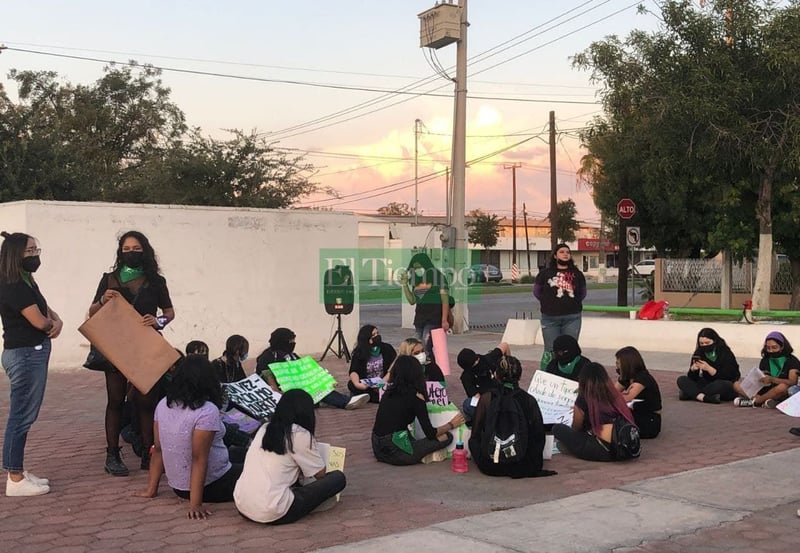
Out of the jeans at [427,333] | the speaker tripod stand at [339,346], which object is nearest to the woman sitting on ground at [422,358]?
the jeans at [427,333]

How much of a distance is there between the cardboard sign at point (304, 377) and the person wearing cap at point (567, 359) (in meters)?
2.81

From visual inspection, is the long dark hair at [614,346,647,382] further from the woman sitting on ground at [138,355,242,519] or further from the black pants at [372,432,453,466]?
the woman sitting on ground at [138,355,242,519]

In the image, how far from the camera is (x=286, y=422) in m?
5.19

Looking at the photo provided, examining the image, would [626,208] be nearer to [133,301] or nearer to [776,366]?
[776,366]

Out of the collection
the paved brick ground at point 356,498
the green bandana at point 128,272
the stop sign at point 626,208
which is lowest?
the paved brick ground at point 356,498

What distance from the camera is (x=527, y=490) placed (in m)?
6.21

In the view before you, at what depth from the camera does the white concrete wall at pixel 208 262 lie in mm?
13750

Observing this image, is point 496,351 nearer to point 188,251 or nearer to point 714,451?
point 714,451

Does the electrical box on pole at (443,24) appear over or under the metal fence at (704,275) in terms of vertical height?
over

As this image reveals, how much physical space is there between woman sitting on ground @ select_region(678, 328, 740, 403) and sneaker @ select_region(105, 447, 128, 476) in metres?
6.94

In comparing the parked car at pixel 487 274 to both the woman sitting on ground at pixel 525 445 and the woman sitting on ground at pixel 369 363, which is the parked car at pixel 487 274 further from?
the woman sitting on ground at pixel 525 445

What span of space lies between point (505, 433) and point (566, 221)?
7187 cm

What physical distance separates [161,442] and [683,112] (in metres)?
12.7

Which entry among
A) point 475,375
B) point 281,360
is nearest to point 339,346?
point 281,360
